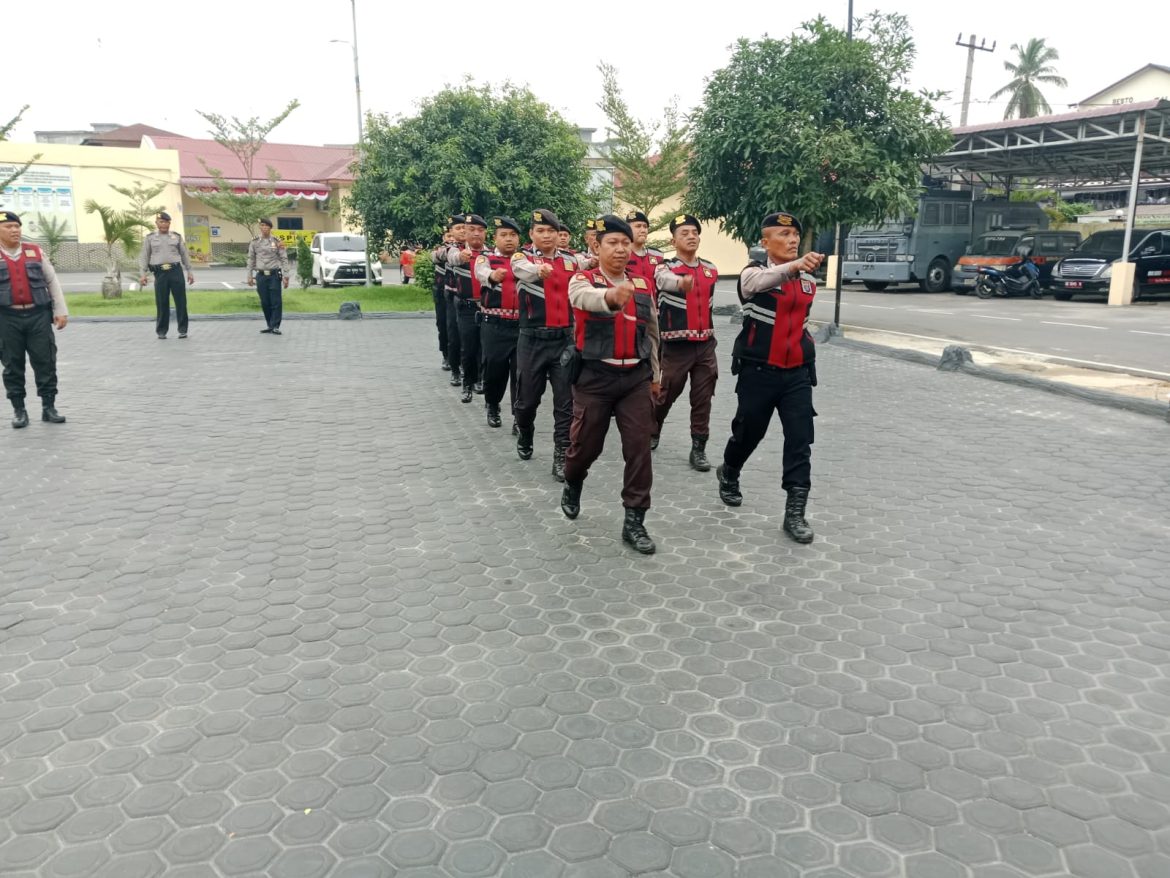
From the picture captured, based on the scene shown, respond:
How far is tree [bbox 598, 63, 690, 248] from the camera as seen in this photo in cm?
2020

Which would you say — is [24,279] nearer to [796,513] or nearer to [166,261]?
[166,261]

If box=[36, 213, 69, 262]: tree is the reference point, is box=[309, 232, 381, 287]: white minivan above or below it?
below

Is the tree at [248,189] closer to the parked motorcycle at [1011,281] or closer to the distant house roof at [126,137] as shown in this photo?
the parked motorcycle at [1011,281]

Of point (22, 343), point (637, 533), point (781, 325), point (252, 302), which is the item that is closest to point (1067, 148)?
point (252, 302)

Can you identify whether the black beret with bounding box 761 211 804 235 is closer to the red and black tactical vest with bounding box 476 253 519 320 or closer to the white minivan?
the red and black tactical vest with bounding box 476 253 519 320

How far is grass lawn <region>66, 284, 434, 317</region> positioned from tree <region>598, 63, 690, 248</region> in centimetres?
543

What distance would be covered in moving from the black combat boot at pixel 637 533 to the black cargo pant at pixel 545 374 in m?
1.55

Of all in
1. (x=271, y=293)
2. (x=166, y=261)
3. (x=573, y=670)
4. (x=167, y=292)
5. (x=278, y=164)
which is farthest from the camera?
(x=278, y=164)

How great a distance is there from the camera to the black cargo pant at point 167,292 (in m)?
13.8

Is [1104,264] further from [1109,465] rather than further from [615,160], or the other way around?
[1109,465]

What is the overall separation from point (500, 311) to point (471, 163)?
11559mm

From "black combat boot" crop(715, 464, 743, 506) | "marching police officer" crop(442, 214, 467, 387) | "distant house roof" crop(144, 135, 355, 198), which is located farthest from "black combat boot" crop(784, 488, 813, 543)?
"distant house roof" crop(144, 135, 355, 198)

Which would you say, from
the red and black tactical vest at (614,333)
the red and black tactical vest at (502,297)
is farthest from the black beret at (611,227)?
the red and black tactical vest at (502,297)

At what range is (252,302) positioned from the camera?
19.1 meters
